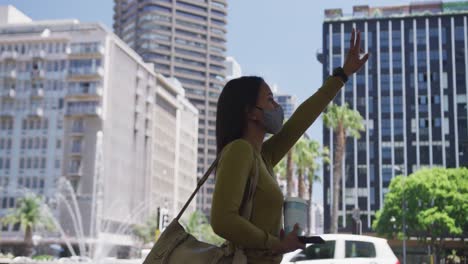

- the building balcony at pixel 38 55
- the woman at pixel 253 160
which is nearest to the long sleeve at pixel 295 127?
the woman at pixel 253 160

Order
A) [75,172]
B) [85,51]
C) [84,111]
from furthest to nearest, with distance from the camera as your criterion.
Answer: [84,111], [85,51], [75,172]

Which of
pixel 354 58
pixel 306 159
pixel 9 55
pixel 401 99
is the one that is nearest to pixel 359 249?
pixel 354 58

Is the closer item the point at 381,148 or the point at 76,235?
the point at 76,235

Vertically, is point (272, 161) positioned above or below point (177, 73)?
below

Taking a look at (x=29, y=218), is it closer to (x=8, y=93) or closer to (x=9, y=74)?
(x=8, y=93)

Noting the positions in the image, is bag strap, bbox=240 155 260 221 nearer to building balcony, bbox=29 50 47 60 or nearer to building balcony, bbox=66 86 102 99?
building balcony, bbox=66 86 102 99

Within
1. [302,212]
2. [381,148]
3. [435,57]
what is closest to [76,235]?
[381,148]

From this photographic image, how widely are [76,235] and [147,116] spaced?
2463 cm

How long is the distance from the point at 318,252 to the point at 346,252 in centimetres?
47

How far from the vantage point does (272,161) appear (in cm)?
282

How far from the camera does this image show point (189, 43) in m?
157

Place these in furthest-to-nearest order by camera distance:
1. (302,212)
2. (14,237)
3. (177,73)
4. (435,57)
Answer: (177,73)
(435,57)
(14,237)
(302,212)

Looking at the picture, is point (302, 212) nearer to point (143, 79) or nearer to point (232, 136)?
point (232, 136)

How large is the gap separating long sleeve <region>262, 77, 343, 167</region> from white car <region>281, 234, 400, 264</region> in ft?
29.2
